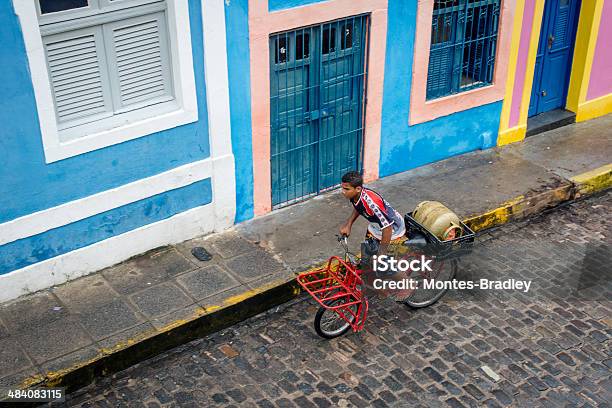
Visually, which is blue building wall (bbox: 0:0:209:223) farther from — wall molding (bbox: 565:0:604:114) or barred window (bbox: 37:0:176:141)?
wall molding (bbox: 565:0:604:114)

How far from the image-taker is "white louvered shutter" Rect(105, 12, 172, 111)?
7.30 meters

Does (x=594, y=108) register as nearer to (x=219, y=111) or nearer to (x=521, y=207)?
(x=521, y=207)

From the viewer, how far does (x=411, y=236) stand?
740cm

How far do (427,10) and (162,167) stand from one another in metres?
3.78

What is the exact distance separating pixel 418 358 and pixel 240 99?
3256mm

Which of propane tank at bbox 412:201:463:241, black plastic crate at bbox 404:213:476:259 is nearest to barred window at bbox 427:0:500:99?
propane tank at bbox 412:201:463:241

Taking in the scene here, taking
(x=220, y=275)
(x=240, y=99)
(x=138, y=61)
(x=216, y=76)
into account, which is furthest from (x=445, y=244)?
(x=138, y=61)

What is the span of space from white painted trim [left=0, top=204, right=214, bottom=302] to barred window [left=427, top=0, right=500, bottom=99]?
357cm

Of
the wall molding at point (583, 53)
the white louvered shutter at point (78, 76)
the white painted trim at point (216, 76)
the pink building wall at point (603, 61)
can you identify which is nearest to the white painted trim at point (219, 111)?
the white painted trim at point (216, 76)

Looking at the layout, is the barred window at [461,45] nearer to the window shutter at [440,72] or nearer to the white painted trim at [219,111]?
the window shutter at [440,72]

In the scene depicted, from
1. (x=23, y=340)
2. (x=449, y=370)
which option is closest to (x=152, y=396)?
(x=23, y=340)

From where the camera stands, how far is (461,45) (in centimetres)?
996

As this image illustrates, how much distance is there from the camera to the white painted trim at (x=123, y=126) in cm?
661

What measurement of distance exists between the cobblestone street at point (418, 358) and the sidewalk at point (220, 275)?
0.24m
